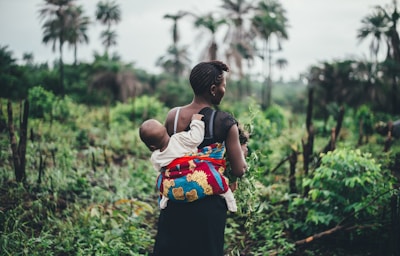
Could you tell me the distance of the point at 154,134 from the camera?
6.63ft

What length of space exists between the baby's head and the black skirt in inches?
15.3

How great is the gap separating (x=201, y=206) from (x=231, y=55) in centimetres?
1496

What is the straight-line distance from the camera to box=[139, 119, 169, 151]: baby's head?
2.02 metres

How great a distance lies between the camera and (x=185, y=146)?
6.63ft

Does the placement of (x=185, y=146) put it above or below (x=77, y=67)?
below

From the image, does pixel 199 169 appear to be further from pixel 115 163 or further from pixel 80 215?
pixel 115 163

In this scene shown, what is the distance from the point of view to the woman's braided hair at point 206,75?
6.71 ft

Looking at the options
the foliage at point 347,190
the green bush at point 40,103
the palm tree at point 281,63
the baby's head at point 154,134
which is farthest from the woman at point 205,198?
the palm tree at point 281,63

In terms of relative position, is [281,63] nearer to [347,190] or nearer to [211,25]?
[211,25]

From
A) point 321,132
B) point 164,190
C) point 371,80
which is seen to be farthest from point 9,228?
point 371,80

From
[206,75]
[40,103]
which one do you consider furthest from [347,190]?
[40,103]

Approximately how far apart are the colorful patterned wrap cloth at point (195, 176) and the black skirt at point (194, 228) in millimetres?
83

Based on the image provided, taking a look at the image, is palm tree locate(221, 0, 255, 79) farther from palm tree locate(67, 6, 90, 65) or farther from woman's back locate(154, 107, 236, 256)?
woman's back locate(154, 107, 236, 256)

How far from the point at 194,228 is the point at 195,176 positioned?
0.34m
